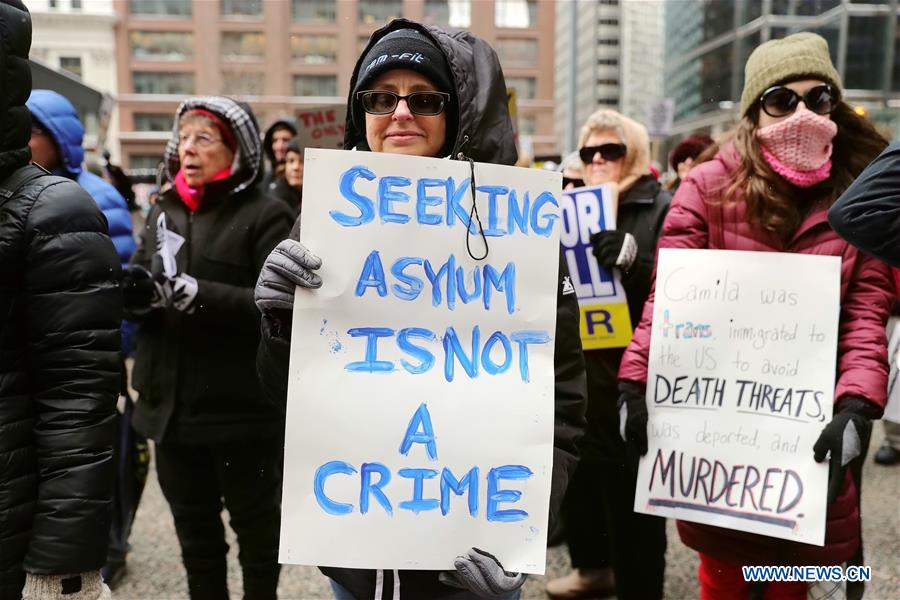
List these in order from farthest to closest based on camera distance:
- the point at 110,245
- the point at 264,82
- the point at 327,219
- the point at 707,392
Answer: the point at 264,82 → the point at 707,392 → the point at 110,245 → the point at 327,219

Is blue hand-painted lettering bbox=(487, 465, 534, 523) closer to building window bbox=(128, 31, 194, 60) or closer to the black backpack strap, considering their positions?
the black backpack strap

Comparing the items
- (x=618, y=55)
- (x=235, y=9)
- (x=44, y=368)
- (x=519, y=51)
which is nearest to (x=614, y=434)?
(x=44, y=368)

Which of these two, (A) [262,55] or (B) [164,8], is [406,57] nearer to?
(A) [262,55]

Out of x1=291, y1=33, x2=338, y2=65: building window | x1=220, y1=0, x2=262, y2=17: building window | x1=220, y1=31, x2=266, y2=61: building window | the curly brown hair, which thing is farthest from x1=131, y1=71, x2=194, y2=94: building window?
the curly brown hair

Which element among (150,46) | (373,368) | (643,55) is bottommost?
(373,368)

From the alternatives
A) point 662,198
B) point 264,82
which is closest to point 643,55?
point 264,82

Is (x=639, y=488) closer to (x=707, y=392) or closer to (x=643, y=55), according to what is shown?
(x=707, y=392)

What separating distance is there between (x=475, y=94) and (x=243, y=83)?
43362 millimetres

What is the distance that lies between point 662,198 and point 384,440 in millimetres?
2051

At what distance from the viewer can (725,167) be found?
228 cm

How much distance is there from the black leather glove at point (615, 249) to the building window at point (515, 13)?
33.5 metres

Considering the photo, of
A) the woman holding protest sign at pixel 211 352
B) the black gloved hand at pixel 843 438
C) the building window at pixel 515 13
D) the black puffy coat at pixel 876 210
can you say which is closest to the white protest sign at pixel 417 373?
the black puffy coat at pixel 876 210

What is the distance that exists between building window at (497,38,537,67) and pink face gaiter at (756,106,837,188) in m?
37.7

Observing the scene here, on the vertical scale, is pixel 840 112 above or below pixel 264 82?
below
